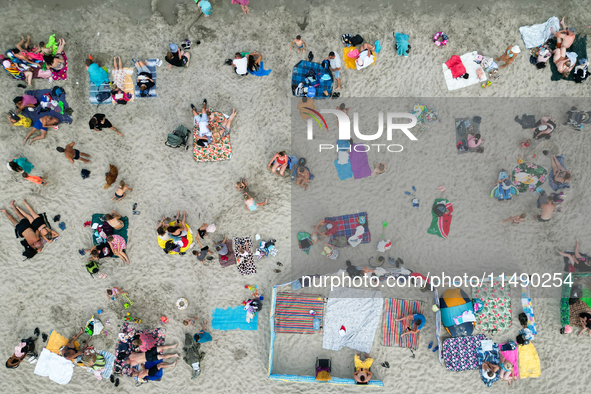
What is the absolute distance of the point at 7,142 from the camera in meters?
8.24

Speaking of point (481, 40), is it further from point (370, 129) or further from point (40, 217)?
point (40, 217)

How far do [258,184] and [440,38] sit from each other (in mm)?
5893

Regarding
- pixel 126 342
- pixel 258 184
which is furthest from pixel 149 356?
pixel 258 184

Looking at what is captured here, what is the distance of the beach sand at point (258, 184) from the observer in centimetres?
820

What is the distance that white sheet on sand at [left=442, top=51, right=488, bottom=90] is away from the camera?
843cm

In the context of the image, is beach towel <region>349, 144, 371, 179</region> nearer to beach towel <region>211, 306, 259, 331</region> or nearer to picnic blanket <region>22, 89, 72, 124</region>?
beach towel <region>211, 306, 259, 331</region>

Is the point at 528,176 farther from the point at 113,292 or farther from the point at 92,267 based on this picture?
the point at 92,267

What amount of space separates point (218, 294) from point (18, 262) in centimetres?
500

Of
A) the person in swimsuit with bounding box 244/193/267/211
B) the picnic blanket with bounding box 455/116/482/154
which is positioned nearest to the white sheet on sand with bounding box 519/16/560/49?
the picnic blanket with bounding box 455/116/482/154

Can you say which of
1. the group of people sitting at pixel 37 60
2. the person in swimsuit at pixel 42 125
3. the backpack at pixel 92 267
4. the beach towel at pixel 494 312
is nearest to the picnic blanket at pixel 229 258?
the backpack at pixel 92 267

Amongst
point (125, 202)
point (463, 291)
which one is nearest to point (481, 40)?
point (463, 291)

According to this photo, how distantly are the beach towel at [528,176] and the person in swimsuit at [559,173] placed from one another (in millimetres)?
205

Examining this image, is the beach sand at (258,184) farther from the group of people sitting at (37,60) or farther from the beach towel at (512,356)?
the beach towel at (512,356)

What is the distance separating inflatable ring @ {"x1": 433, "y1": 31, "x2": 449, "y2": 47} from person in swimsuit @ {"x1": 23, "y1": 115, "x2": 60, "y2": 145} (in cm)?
966
